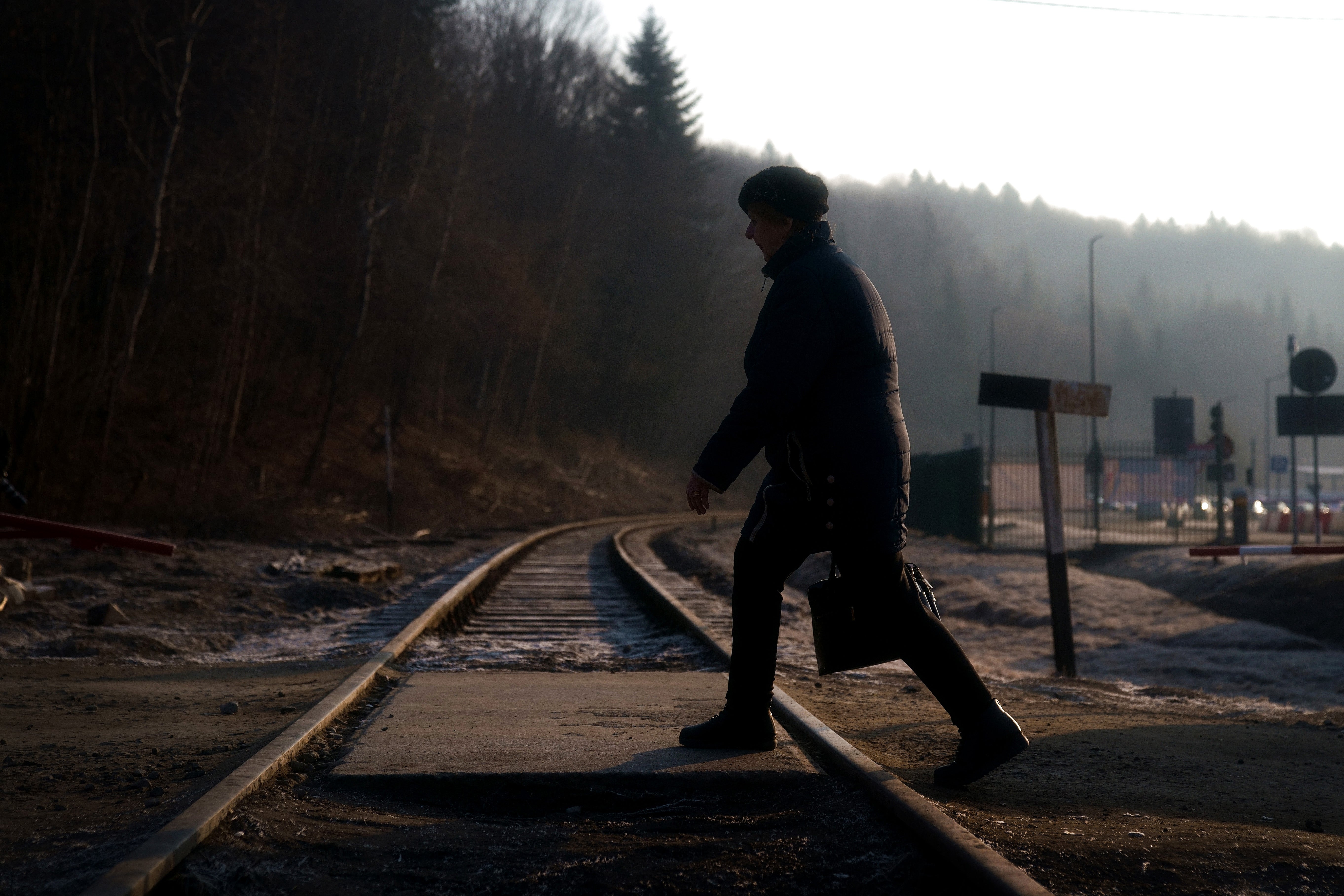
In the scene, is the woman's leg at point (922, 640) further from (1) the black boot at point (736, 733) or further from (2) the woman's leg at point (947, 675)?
(1) the black boot at point (736, 733)

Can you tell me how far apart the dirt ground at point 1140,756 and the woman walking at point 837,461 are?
0.35m

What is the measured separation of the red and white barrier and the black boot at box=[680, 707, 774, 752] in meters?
4.62

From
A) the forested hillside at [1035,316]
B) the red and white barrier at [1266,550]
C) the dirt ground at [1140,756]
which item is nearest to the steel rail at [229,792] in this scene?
the dirt ground at [1140,756]

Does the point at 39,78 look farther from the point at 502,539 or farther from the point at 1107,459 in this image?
the point at 1107,459

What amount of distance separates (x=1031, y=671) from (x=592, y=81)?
Result: 3679cm

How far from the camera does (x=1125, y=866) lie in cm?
287

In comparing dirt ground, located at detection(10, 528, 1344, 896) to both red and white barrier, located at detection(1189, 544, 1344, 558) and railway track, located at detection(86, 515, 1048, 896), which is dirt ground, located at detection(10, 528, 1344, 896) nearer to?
railway track, located at detection(86, 515, 1048, 896)

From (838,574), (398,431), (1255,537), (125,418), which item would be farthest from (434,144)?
(838,574)

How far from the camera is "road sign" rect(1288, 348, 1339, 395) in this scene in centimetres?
1365

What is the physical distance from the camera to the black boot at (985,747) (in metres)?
3.60

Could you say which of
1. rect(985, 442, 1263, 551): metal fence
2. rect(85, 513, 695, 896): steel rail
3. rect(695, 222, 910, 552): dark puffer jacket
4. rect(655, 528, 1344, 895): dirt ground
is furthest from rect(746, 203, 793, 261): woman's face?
rect(985, 442, 1263, 551): metal fence

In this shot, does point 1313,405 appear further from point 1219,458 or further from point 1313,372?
point 1219,458

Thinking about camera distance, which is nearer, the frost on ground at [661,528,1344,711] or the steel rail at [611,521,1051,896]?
the steel rail at [611,521,1051,896]

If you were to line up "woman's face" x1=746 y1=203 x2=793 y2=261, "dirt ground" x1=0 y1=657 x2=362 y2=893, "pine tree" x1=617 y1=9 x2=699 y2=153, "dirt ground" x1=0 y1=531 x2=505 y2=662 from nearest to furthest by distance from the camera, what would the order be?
"dirt ground" x1=0 y1=657 x2=362 y2=893
"woman's face" x1=746 y1=203 x2=793 y2=261
"dirt ground" x1=0 y1=531 x2=505 y2=662
"pine tree" x1=617 y1=9 x2=699 y2=153
